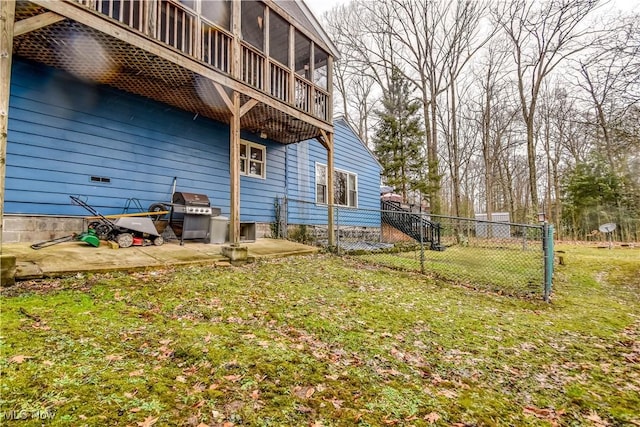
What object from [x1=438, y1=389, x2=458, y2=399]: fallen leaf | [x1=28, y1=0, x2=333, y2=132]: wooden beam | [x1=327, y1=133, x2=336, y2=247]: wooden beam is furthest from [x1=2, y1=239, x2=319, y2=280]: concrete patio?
[x1=438, y1=389, x2=458, y2=399]: fallen leaf

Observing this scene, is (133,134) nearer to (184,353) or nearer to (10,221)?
(10,221)

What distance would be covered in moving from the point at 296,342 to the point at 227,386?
89 centimetres

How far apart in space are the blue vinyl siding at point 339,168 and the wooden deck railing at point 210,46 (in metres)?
1.96

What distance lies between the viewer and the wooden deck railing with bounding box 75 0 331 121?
5152 mm

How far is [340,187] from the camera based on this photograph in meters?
11.8

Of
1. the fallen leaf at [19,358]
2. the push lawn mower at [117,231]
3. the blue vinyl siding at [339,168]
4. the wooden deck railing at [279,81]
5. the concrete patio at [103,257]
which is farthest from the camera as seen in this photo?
the blue vinyl siding at [339,168]

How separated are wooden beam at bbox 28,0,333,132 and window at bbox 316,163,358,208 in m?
3.86

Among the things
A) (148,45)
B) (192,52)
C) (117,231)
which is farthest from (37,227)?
(192,52)

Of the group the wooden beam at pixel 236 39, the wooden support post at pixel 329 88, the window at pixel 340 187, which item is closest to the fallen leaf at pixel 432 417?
the wooden beam at pixel 236 39

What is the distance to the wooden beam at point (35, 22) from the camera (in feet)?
12.2

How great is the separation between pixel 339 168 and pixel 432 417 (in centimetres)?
1007

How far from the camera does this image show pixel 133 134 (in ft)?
21.6

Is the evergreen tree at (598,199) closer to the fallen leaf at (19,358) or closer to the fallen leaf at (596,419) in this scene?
the fallen leaf at (596,419)

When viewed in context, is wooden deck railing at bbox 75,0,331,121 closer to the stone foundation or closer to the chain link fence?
the chain link fence
